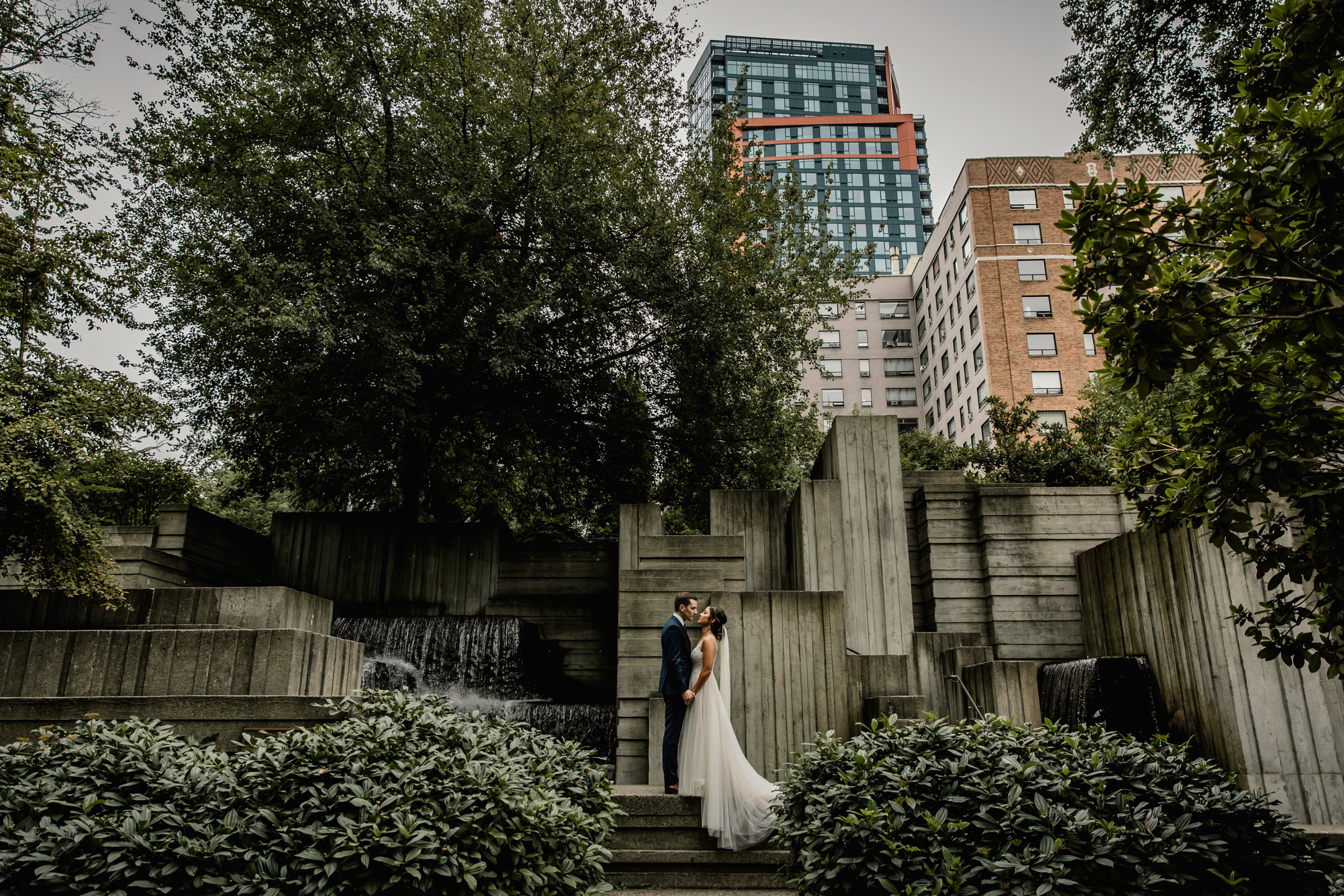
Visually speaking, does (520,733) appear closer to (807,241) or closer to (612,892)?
(612,892)

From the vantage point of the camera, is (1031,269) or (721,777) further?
(1031,269)

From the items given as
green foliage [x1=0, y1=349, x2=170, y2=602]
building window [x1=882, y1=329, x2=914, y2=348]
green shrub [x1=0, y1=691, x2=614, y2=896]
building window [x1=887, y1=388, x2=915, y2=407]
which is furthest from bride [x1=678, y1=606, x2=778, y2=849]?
building window [x1=882, y1=329, x2=914, y2=348]

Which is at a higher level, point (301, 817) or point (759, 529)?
point (759, 529)

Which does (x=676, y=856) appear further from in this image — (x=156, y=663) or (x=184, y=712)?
(x=156, y=663)

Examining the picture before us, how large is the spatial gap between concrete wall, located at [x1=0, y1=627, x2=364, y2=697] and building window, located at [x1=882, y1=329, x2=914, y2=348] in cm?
5436

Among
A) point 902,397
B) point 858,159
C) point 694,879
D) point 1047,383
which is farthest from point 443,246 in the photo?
point 858,159

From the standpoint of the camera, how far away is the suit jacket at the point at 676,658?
24.5 ft

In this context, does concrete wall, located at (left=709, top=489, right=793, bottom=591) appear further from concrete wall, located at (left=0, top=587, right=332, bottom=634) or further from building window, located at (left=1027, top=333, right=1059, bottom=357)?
building window, located at (left=1027, top=333, right=1059, bottom=357)

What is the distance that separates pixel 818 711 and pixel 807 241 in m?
11.6

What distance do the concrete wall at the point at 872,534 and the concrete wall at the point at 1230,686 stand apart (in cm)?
272

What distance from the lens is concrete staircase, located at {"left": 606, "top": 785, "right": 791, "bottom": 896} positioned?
6.42 m

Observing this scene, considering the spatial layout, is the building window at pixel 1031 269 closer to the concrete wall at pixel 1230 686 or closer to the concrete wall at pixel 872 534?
the concrete wall at pixel 872 534

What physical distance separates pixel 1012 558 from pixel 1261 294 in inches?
314

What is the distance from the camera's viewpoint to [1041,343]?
139 feet
